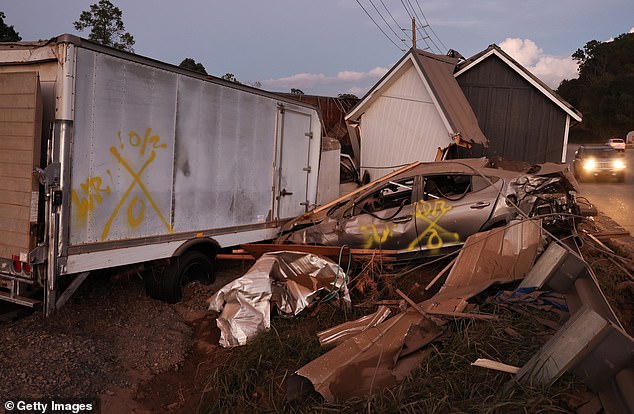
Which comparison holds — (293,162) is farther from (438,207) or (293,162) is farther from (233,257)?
(438,207)

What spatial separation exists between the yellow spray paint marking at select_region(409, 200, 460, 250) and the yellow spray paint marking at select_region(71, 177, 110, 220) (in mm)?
4052

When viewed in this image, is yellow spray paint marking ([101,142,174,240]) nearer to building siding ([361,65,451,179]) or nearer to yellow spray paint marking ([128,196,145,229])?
yellow spray paint marking ([128,196,145,229])

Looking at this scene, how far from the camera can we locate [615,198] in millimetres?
16844

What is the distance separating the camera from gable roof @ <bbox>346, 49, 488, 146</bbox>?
11.9 metres

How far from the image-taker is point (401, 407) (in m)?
3.19

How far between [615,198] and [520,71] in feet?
20.6

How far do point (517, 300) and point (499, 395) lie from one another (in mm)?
1455

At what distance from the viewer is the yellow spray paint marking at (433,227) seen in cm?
674

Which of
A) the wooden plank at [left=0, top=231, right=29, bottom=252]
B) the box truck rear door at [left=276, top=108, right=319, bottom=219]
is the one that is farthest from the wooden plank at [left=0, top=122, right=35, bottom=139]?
the box truck rear door at [left=276, top=108, right=319, bottom=219]

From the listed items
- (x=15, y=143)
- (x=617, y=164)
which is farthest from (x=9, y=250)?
(x=617, y=164)

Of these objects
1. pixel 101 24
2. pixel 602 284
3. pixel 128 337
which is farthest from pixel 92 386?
pixel 101 24

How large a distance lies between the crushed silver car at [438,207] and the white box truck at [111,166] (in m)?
1.47

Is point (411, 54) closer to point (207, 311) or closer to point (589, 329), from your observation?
point (207, 311)

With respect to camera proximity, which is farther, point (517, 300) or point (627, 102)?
point (627, 102)
